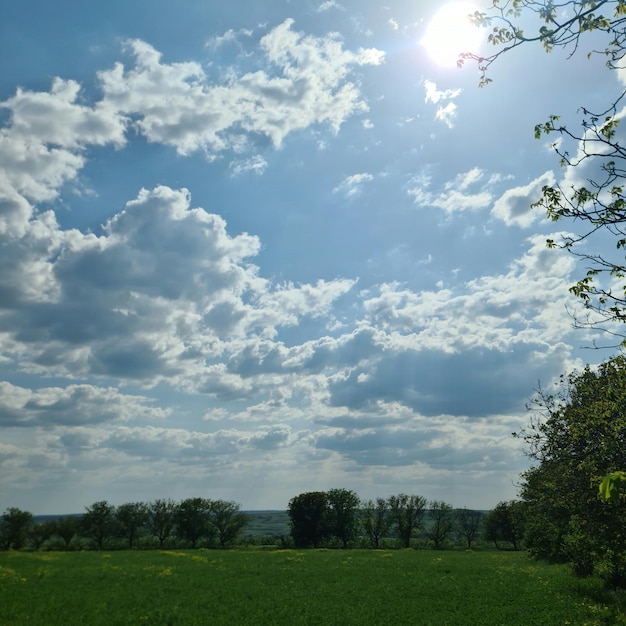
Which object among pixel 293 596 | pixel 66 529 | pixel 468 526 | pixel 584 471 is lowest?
pixel 468 526

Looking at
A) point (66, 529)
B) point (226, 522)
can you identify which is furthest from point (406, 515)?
point (66, 529)

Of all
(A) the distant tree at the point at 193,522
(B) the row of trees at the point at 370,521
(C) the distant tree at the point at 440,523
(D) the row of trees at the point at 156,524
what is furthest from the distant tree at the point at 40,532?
(C) the distant tree at the point at 440,523

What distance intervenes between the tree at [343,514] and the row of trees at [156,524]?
23.5m

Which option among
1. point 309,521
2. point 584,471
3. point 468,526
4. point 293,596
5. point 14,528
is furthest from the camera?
point 468,526

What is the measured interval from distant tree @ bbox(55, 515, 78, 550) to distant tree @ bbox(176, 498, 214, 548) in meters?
23.8

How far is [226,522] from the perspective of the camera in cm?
12812

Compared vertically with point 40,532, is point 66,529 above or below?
above

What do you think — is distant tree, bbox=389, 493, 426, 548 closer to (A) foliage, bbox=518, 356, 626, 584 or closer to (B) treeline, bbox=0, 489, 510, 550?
(B) treeline, bbox=0, 489, 510, 550

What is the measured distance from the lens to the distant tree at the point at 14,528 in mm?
108875

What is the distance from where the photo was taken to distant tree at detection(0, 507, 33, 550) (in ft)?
357

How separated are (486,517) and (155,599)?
134910 millimetres

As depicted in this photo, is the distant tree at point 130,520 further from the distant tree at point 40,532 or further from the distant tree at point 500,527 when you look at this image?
the distant tree at point 500,527

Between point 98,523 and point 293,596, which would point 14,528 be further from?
point 293,596

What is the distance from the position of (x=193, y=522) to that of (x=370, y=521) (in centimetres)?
4741
